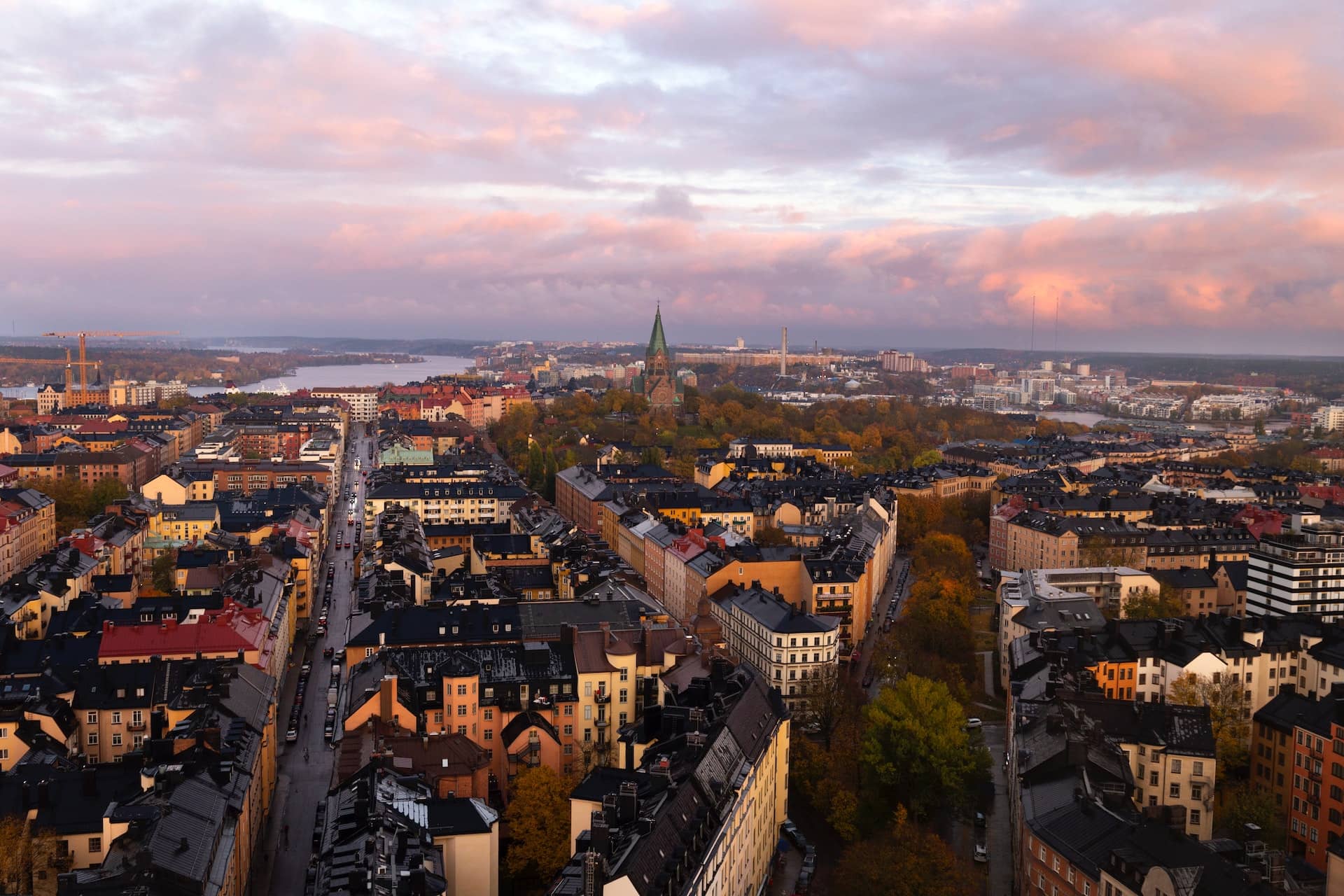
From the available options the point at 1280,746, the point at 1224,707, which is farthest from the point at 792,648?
the point at 1280,746

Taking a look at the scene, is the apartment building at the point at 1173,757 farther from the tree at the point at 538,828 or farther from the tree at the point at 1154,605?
the tree at the point at 1154,605

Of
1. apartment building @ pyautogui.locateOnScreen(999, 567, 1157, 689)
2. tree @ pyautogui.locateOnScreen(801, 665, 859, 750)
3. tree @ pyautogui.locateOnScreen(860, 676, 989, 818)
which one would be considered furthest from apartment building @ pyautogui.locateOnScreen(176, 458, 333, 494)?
tree @ pyautogui.locateOnScreen(860, 676, 989, 818)

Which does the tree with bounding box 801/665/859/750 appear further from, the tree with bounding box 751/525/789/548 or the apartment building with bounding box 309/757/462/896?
the tree with bounding box 751/525/789/548

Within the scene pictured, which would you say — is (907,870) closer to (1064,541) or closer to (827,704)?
(827,704)

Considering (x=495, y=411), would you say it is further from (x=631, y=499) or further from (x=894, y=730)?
(x=894, y=730)

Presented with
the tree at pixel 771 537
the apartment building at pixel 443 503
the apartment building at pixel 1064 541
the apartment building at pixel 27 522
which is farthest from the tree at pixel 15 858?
the apartment building at pixel 443 503

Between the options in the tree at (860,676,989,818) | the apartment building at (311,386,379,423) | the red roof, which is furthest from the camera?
the apartment building at (311,386,379,423)

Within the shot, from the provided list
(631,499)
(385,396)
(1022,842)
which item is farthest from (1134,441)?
(1022,842)
